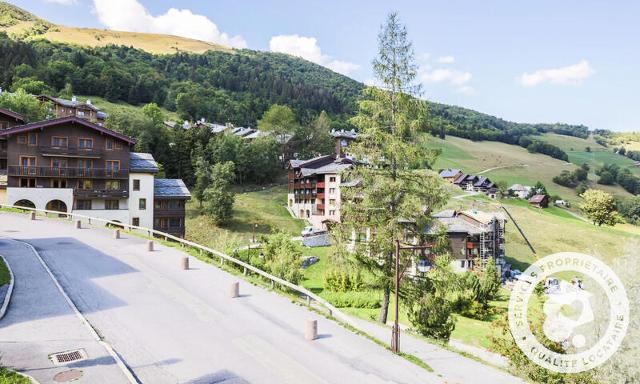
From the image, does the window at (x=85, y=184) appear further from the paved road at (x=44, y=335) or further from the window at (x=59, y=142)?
the paved road at (x=44, y=335)

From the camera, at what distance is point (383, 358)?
1520 cm

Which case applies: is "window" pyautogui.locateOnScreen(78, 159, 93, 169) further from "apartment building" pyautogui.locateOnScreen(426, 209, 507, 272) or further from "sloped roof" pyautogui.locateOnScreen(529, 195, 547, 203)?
"sloped roof" pyautogui.locateOnScreen(529, 195, 547, 203)

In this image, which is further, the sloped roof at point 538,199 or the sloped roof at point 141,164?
the sloped roof at point 538,199

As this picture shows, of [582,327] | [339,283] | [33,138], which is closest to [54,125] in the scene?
[33,138]

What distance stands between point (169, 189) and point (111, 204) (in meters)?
7.07

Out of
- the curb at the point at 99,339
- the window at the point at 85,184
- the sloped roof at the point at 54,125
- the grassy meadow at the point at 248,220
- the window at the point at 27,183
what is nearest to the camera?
the curb at the point at 99,339

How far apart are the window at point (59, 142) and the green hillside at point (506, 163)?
326 feet

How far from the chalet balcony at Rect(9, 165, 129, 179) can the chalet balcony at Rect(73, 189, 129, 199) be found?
65.0 inches

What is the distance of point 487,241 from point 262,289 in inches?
2033

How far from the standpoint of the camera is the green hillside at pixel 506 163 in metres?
140

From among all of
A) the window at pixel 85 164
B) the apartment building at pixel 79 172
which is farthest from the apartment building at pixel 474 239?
the window at pixel 85 164

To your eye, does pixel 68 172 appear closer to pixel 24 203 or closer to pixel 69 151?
pixel 69 151

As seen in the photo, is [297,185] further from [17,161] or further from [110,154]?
[17,161]

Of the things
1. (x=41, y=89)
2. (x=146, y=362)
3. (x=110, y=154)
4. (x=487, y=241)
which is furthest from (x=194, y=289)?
(x=41, y=89)
